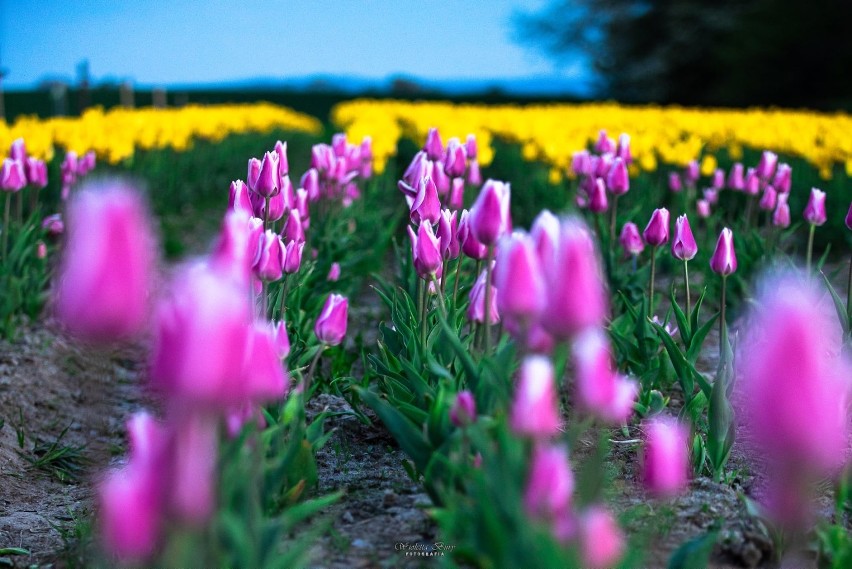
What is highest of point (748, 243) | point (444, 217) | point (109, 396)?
point (444, 217)

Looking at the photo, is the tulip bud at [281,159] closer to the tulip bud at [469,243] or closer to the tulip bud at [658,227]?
the tulip bud at [469,243]

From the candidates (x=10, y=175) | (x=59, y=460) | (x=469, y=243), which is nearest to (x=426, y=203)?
(x=469, y=243)

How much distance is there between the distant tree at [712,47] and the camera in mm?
25125

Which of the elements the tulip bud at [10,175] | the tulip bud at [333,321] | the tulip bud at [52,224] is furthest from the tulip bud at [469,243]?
the tulip bud at [52,224]

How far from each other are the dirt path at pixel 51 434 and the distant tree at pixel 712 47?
900 inches

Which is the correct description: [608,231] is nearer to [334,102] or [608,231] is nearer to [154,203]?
[154,203]

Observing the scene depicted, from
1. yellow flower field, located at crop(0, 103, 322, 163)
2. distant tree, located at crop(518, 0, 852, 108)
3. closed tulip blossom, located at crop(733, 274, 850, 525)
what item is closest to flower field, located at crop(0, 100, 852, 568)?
closed tulip blossom, located at crop(733, 274, 850, 525)

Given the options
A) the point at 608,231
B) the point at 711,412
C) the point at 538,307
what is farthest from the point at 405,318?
the point at 608,231

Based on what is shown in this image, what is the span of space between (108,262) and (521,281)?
60 centimetres

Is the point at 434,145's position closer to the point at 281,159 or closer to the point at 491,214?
the point at 281,159

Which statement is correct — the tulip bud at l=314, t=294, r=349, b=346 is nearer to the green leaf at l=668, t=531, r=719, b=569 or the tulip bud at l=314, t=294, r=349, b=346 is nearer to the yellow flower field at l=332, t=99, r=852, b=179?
the green leaf at l=668, t=531, r=719, b=569

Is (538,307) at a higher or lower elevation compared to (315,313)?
higher

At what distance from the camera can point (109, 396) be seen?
4.29 m

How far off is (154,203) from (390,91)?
1357 inches
